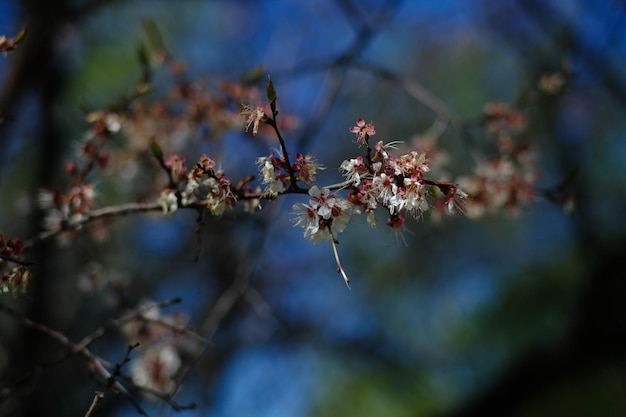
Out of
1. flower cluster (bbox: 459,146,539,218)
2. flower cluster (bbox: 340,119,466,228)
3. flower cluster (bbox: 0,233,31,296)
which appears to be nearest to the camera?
flower cluster (bbox: 340,119,466,228)

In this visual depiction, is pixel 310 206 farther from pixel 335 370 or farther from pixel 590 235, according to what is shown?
pixel 335 370

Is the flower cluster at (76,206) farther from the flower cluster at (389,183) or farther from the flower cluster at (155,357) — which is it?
the flower cluster at (389,183)

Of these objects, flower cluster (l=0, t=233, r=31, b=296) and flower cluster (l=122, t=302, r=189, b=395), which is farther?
flower cluster (l=122, t=302, r=189, b=395)

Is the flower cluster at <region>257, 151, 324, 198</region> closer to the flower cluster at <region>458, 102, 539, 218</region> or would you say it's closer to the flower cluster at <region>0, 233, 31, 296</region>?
the flower cluster at <region>0, 233, 31, 296</region>

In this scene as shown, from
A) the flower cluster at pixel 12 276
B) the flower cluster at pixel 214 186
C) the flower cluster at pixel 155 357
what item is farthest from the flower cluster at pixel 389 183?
the flower cluster at pixel 155 357

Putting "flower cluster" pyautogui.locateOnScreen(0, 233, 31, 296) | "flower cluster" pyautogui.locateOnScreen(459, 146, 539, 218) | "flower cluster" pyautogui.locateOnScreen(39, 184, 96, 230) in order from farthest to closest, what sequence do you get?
"flower cluster" pyautogui.locateOnScreen(459, 146, 539, 218)
"flower cluster" pyautogui.locateOnScreen(39, 184, 96, 230)
"flower cluster" pyautogui.locateOnScreen(0, 233, 31, 296)

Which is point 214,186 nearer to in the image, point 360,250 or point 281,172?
Answer: point 281,172

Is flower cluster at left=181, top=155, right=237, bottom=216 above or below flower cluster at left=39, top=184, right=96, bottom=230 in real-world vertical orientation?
below

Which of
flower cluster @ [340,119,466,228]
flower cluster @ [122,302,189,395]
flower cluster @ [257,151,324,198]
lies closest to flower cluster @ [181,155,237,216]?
flower cluster @ [257,151,324,198]

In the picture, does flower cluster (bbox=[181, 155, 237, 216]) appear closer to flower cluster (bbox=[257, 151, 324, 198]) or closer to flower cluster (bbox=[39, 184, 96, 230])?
flower cluster (bbox=[257, 151, 324, 198])

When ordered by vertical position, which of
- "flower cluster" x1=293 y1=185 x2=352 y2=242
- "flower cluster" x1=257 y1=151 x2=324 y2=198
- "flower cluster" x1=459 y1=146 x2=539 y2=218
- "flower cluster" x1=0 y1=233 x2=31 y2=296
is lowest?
"flower cluster" x1=0 y1=233 x2=31 y2=296

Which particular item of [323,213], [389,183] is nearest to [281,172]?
[323,213]

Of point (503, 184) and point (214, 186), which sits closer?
point (214, 186)

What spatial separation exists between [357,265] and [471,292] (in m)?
1.55
